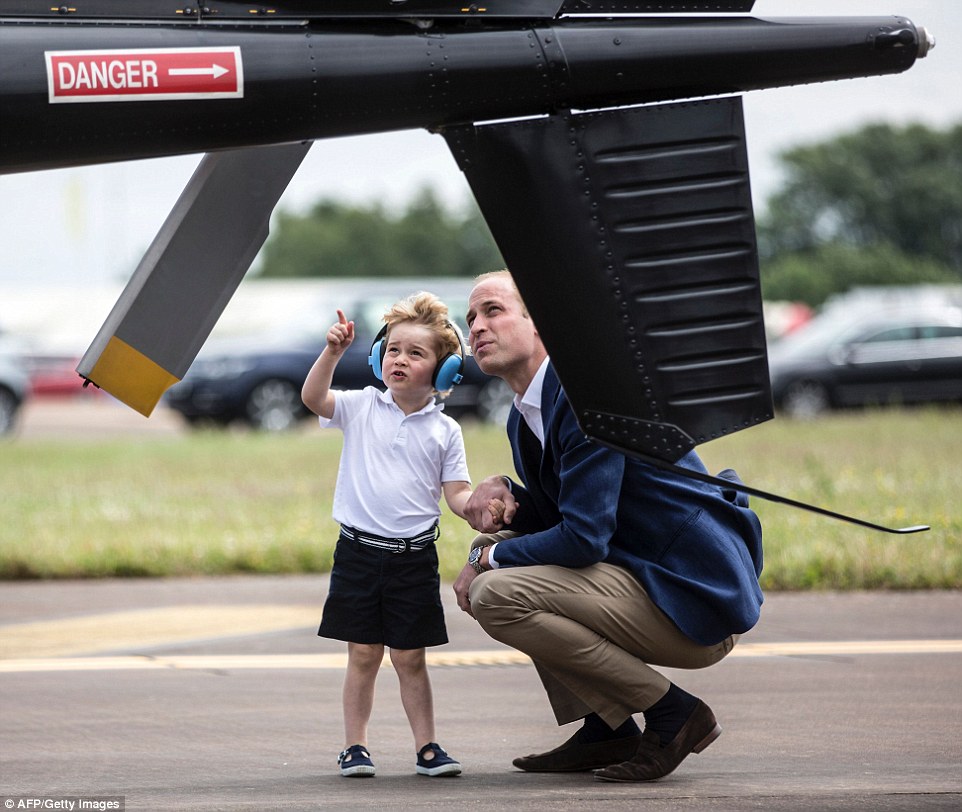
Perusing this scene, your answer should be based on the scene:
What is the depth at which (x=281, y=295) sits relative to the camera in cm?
3391

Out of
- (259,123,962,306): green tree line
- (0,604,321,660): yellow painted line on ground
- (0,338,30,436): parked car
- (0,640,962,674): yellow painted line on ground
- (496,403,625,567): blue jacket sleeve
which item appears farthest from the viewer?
(259,123,962,306): green tree line

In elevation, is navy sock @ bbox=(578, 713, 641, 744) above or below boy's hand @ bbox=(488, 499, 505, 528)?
below

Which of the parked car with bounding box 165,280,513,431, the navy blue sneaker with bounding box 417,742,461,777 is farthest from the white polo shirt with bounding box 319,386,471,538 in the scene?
the parked car with bounding box 165,280,513,431

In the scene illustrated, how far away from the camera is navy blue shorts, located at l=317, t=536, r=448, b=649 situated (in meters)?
4.43

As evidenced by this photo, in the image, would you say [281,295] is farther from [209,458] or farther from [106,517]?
[106,517]

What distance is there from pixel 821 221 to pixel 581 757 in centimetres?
11135

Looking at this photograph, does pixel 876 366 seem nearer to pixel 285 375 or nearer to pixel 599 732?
pixel 285 375

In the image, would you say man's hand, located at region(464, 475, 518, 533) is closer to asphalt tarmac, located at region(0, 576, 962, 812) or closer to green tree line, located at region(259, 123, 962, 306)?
asphalt tarmac, located at region(0, 576, 962, 812)

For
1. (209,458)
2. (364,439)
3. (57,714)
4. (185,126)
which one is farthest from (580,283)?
(209,458)

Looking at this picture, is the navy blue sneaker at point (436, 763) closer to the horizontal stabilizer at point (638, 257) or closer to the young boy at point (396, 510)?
the young boy at point (396, 510)

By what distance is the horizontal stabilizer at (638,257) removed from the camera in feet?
13.7

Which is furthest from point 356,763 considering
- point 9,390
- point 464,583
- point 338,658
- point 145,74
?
Answer: point 9,390

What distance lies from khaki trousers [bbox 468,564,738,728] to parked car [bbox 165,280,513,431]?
13666 millimetres

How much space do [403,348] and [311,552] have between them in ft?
14.1
